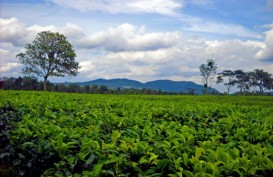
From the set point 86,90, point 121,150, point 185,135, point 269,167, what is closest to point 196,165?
point 269,167

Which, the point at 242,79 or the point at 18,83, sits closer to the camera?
the point at 18,83

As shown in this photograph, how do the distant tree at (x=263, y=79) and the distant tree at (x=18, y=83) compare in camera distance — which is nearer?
the distant tree at (x=18, y=83)

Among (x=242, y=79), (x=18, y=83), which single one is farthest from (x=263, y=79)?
(x=18, y=83)

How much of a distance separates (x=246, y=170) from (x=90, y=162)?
1.48 metres

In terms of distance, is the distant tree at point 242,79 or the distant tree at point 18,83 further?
the distant tree at point 242,79

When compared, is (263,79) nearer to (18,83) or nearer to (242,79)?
(242,79)

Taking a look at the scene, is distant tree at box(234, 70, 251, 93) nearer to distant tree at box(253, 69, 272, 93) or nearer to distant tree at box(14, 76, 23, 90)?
distant tree at box(253, 69, 272, 93)

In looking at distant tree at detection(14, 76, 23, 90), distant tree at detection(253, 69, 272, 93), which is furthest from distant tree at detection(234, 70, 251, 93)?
distant tree at detection(14, 76, 23, 90)

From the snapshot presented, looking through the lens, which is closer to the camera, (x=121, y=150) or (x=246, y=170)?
(x=246, y=170)

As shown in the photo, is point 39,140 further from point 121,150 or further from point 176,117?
point 176,117

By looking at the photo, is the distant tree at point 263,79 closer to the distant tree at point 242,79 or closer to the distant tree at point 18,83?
the distant tree at point 242,79

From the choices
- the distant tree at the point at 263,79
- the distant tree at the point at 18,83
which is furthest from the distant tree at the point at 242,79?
the distant tree at the point at 18,83

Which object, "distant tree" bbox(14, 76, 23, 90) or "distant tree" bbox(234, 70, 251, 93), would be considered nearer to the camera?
"distant tree" bbox(14, 76, 23, 90)

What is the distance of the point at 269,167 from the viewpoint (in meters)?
3.03
